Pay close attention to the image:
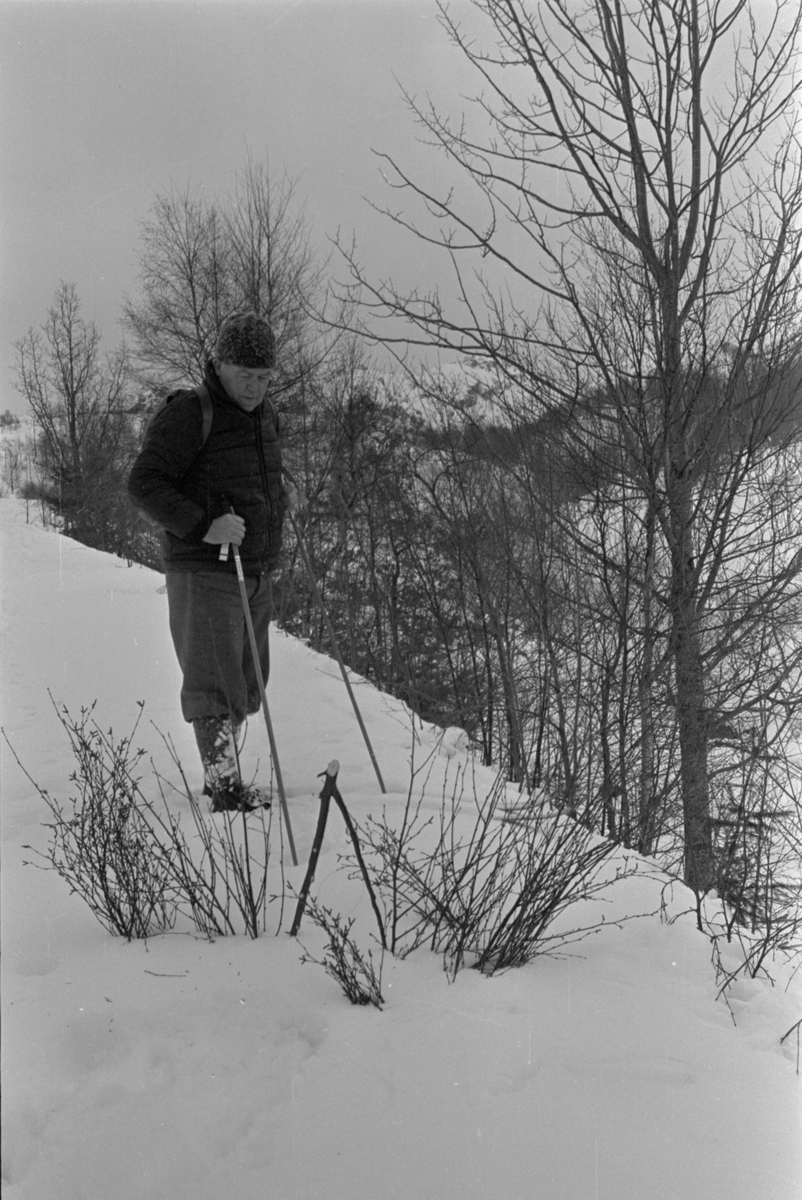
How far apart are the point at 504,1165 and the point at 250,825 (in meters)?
1.69

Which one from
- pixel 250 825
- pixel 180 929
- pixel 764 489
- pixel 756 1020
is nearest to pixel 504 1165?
pixel 756 1020

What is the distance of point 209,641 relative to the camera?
3.20 metres

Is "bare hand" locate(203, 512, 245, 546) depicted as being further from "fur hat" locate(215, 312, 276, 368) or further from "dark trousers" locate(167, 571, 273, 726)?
"fur hat" locate(215, 312, 276, 368)

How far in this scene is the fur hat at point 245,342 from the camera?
3074 millimetres

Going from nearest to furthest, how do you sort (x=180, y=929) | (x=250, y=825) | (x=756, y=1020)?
(x=756, y=1020)
(x=180, y=929)
(x=250, y=825)

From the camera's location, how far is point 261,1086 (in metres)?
1.64

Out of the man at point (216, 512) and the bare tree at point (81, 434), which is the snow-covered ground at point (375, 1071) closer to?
the man at point (216, 512)

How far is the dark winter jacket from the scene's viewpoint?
3.09m

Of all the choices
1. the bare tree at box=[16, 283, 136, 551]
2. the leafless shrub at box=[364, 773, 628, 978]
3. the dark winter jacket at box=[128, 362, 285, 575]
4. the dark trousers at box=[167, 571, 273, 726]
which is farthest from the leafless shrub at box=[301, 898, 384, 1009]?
the bare tree at box=[16, 283, 136, 551]

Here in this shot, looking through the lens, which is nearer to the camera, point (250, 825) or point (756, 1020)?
point (756, 1020)

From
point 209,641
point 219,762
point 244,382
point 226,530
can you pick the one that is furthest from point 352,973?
point 244,382

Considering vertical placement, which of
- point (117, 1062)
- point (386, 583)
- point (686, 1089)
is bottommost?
point (117, 1062)

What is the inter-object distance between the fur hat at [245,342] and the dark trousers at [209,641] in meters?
0.82

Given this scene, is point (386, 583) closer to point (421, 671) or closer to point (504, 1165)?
point (421, 671)
